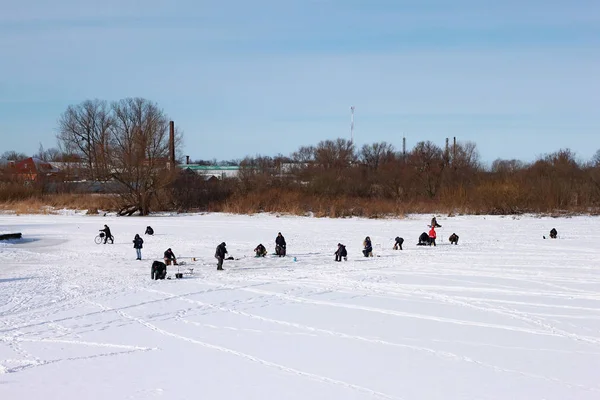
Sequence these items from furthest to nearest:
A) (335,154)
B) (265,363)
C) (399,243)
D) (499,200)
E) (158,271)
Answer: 1. (335,154)
2. (499,200)
3. (399,243)
4. (158,271)
5. (265,363)

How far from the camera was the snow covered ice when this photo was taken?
9695 millimetres

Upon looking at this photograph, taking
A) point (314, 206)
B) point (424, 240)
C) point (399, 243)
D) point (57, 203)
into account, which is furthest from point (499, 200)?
point (57, 203)

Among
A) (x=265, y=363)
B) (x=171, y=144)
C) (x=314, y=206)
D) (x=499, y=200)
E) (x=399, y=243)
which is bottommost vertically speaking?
(x=265, y=363)

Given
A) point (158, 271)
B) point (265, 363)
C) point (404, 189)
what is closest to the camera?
point (265, 363)

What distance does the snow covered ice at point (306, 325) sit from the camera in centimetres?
970

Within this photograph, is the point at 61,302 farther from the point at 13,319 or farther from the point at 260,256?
the point at 260,256

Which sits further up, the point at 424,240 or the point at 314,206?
the point at 314,206

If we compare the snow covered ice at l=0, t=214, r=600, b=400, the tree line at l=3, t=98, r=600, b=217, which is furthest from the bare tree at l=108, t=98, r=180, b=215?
the snow covered ice at l=0, t=214, r=600, b=400

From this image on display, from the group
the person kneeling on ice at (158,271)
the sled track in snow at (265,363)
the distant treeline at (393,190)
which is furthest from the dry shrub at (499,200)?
the sled track in snow at (265,363)

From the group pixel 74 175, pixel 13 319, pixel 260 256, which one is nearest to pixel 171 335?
pixel 13 319

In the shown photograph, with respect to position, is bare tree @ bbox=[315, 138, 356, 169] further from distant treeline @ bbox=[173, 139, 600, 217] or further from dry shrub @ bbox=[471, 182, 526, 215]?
dry shrub @ bbox=[471, 182, 526, 215]

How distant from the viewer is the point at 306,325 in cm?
1338

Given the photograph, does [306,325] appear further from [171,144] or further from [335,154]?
[335,154]

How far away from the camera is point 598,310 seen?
47.6ft
